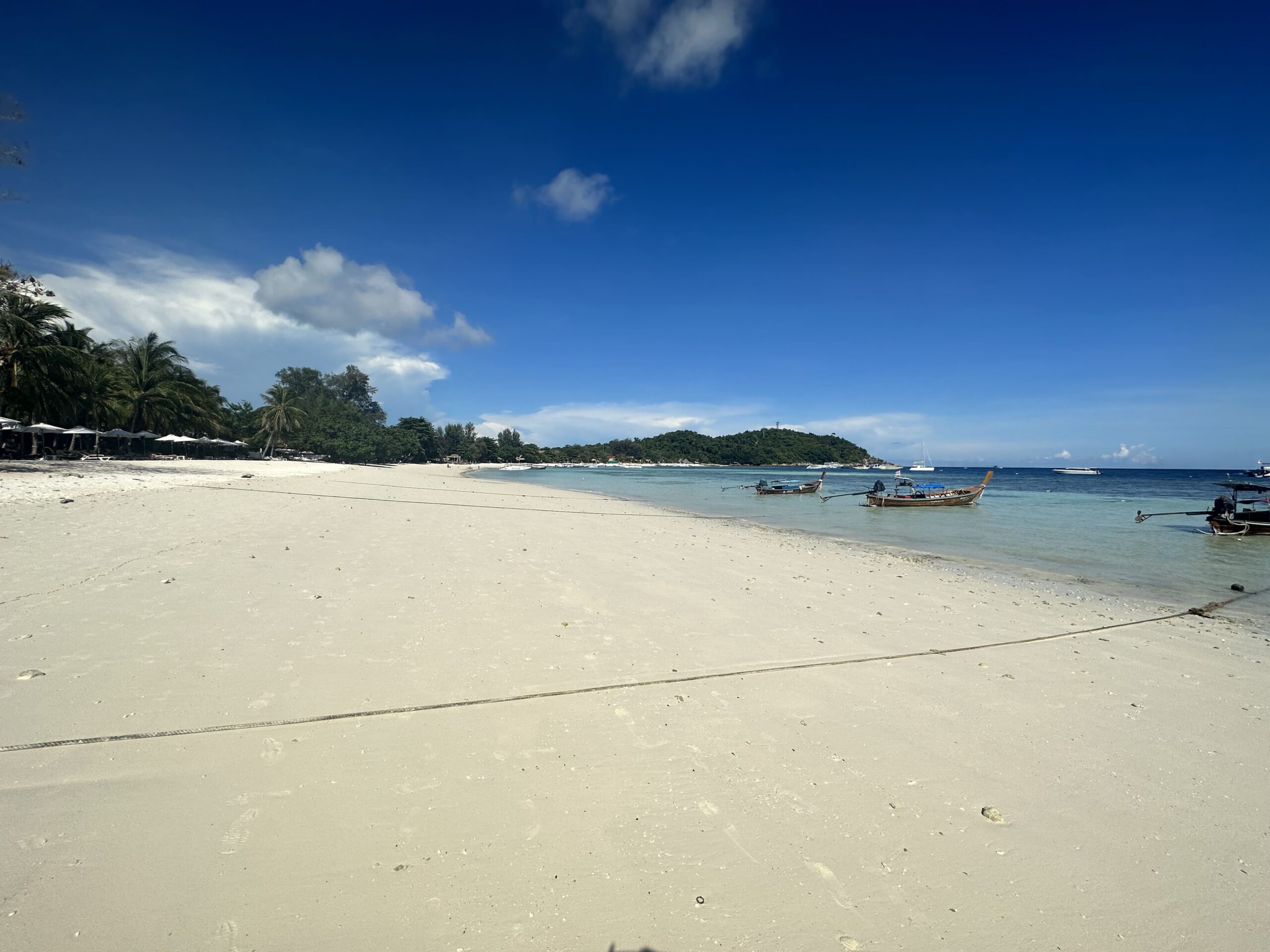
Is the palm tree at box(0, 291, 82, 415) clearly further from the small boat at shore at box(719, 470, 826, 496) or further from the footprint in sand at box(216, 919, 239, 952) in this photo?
the small boat at shore at box(719, 470, 826, 496)

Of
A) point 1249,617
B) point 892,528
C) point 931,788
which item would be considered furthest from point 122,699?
point 892,528

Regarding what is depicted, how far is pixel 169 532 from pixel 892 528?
78.3 feet

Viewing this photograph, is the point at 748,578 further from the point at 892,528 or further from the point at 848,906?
the point at 892,528

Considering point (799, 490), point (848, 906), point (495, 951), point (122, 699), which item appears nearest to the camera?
point (495, 951)

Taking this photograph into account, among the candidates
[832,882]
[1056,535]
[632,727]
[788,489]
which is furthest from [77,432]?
[1056,535]

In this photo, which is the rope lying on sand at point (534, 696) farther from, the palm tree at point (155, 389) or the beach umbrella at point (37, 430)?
the palm tree at point (155, 389)

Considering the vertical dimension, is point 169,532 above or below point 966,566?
above

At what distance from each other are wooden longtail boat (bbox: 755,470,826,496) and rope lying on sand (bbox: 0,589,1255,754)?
36475 millimetres

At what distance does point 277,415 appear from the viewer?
72.9 meters

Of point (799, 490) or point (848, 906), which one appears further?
point (799, 490)

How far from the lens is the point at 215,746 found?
376cm

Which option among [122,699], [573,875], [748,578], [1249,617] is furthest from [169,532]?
[1249,617]

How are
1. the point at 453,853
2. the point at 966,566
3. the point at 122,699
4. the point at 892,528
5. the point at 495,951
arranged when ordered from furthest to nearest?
the point at 892,528 < the point at 966,566 < the point at 122,699 < the point at 453,853 < the point at 495,951

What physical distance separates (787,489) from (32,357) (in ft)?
170
